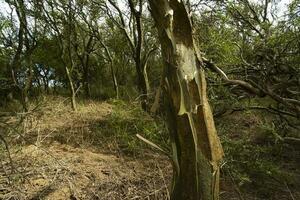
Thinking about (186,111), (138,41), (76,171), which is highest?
(138,41)

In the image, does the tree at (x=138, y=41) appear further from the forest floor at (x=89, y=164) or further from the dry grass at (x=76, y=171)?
the dry grass at (x=76, y=171)

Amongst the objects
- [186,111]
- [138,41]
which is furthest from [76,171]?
[138,41]

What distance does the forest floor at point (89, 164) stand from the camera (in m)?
6.12

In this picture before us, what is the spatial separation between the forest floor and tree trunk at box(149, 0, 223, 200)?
7.55ft

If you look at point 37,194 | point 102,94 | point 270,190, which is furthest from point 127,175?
point 102,94

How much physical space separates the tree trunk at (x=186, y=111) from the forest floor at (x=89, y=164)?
230 centimetres

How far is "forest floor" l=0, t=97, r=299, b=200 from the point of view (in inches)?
241

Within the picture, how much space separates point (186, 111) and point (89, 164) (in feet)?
15.2

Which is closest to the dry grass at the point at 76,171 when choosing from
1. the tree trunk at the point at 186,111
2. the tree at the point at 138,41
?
the tree trunk at the point at 186,111

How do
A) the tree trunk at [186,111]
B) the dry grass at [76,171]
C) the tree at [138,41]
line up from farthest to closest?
the tree at [138,41] → the dry grass at [76,171] → the tree trunk at [186,111]

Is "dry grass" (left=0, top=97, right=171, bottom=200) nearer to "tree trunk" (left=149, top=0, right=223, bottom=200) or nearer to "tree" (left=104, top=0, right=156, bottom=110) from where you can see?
"tree trunk" (left=149, top=0, right=223, bottom=200)

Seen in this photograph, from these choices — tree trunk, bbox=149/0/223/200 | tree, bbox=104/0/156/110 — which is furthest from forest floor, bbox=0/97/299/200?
tree, bbox=104/0/156/110

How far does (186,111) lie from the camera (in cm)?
294

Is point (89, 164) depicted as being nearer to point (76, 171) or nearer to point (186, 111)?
point (76, 171)
